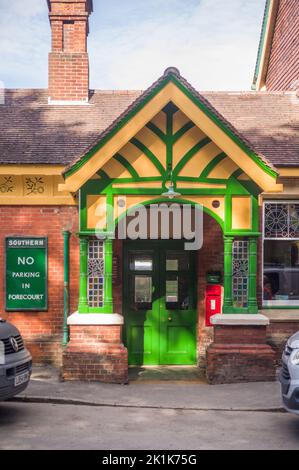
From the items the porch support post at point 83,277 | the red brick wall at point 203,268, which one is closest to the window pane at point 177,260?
the red brick wall at point 203,268

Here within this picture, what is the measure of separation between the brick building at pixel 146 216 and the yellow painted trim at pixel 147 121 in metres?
0.02

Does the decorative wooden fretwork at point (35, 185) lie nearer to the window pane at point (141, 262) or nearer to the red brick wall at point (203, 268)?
the window pane at point (141, 262)

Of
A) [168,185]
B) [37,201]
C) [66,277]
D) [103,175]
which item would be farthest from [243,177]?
[37,201]

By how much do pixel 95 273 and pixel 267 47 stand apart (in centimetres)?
1171

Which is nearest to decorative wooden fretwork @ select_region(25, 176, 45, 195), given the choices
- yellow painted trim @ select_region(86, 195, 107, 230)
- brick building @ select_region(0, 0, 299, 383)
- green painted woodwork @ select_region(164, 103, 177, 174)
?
brick building @ select_region(0, 0, 299, 383)

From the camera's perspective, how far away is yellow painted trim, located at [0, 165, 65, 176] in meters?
11.1

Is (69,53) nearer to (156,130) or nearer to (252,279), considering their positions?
(156,130)

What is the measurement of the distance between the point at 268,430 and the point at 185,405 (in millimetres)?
1574

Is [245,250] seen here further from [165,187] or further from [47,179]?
[47,179]

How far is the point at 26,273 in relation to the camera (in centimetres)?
1132

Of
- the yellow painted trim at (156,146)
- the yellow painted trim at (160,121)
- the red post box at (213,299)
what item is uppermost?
the yellow painted trim at (160,121)

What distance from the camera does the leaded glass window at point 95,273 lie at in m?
10.1

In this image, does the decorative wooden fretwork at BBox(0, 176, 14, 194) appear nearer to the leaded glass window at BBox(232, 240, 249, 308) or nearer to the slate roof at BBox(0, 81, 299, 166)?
the slate roof at BBox(0, 81, 299, 166)
